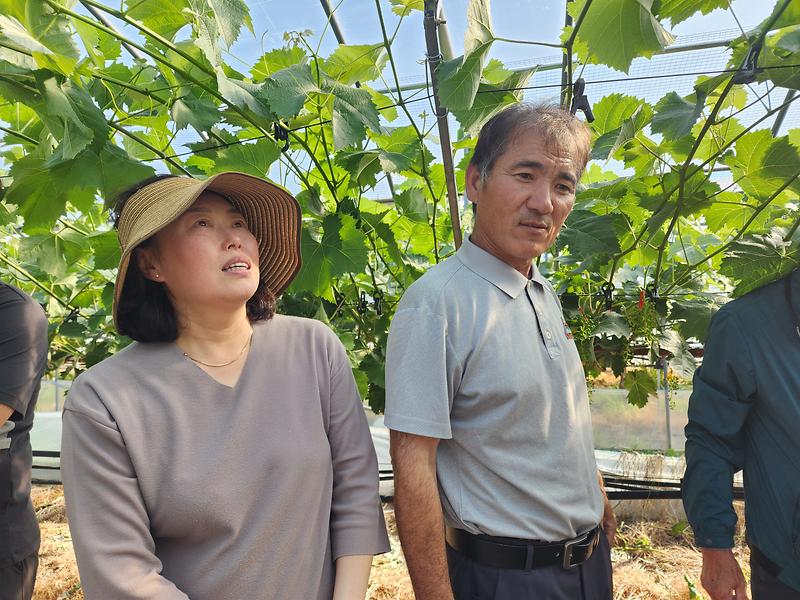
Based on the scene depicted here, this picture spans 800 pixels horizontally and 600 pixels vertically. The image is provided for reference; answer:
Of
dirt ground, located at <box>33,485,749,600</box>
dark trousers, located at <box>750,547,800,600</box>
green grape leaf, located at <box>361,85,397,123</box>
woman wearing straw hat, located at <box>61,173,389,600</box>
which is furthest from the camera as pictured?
dirt ground, located at <box>33,485,749,600</box>

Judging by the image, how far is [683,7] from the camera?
3.92 ft

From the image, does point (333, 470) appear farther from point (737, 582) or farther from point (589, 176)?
point (589, 176)

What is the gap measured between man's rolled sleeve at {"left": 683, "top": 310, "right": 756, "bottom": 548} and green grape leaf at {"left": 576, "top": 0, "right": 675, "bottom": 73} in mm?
616

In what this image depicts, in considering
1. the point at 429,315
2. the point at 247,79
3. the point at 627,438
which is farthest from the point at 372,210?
the point at 627,438

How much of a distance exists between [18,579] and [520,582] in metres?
1.27

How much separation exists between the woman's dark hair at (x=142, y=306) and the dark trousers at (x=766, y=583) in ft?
4.27

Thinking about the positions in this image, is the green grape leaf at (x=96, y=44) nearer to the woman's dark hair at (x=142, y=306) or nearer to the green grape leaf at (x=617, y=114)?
the woman's dark hair at (x=142, y=306)

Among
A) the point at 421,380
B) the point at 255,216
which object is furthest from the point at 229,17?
the point at 421,380

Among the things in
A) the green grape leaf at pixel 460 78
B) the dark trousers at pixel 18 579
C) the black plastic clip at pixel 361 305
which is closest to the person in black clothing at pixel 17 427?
the dark trousers at pixel 18 579

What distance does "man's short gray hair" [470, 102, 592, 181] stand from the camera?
1.17 metres

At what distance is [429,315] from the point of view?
1.07m

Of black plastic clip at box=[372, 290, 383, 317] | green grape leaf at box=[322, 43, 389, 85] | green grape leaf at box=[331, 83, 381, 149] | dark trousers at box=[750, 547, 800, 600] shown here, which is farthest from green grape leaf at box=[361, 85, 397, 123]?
dark trousers at box=[750, 547, 800, 600]

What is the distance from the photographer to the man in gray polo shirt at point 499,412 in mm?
1038

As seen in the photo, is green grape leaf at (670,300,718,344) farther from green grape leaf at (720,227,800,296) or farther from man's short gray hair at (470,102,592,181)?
man's short gray hair at (470,102,592,181)
